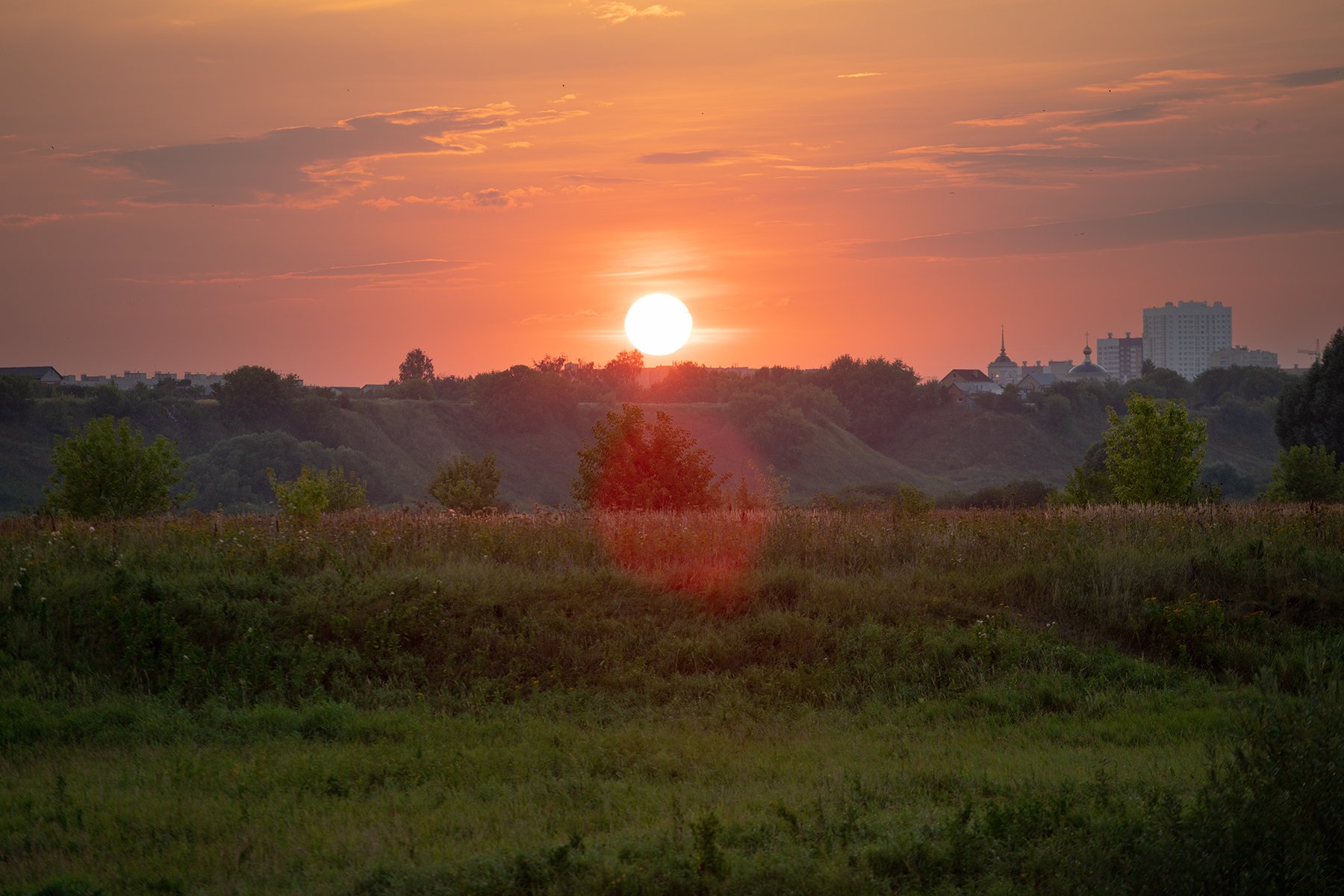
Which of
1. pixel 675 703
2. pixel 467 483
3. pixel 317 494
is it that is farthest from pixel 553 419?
pixel 675 703

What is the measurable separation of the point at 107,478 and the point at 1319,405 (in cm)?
5758

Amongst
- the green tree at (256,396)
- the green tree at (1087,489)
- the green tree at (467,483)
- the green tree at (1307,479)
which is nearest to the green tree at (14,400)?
the green tree at (256,396)

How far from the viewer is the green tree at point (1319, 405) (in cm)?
5416

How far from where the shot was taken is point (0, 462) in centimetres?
6694

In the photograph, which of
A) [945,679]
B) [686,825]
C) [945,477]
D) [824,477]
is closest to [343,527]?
[945,679]

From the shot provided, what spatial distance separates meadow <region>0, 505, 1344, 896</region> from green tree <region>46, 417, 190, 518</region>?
13.7 m

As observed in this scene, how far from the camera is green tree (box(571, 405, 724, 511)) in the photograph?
27.3 m

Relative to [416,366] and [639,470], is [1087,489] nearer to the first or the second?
[639,470]

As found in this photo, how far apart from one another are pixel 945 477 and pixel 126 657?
322 feet

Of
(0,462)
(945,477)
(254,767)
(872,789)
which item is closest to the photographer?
(872,789)

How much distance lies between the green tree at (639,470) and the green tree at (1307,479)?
21835 mm

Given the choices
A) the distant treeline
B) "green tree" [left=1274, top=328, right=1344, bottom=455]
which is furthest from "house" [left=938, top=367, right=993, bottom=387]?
"green tree" [left=1274, top=328, right=1344, bottom=455]

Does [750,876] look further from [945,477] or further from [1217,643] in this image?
[945,477]

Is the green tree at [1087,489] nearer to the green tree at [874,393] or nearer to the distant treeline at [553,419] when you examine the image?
the distant treeline at [553,419]
